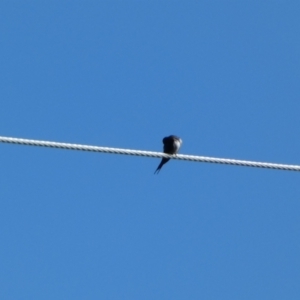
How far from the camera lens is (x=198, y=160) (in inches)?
337

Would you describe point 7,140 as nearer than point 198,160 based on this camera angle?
Yes

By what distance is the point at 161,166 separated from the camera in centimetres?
1345

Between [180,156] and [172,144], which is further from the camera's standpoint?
[172,144]

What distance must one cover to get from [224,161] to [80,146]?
1325mm

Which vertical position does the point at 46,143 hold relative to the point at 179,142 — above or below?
below

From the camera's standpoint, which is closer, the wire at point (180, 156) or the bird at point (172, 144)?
the wire at point (180, 156)

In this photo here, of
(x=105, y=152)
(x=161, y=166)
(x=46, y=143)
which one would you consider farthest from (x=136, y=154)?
(x=161, y=166)

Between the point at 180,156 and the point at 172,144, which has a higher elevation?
the point at 172,144

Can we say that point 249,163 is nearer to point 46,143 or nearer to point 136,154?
point 136,154

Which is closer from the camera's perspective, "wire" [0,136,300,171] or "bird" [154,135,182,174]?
"wire" [0,136,300,171]

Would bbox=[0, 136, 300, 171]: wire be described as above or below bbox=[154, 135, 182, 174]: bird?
below

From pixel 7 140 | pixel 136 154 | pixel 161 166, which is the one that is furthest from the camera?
pixel 161 166

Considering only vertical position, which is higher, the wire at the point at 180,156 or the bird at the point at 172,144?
the bird at the point at 172,144

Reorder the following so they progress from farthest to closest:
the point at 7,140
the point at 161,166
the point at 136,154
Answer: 1. the point at 161,166
2. the point at 136,154
3. the point at 7,140
